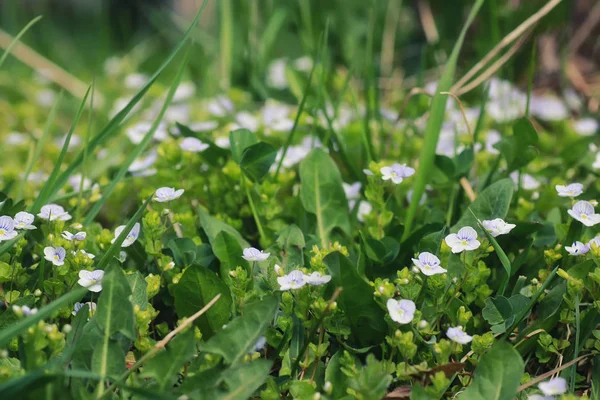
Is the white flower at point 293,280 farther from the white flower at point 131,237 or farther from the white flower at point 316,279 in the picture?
the white flower at point 131,237

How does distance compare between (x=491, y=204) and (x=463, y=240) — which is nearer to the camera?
(x=463, y=240)

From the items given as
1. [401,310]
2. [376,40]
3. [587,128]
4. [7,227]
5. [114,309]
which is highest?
[7,227]

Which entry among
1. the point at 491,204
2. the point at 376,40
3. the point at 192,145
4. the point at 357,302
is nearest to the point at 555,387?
the point at 357,302

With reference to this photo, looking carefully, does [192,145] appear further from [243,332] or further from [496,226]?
[496,226]

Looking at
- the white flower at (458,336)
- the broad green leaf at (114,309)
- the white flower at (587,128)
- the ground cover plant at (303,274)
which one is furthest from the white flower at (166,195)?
the white flower at (587,128)

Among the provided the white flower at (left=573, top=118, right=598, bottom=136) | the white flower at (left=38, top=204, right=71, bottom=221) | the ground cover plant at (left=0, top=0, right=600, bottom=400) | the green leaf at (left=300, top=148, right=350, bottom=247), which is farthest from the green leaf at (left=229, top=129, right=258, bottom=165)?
the white flower at (left=573, top=118, right=598, bottom=136)

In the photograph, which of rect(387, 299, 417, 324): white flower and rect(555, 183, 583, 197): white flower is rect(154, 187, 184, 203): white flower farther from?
rect(555, 183, 583, 197): white flower

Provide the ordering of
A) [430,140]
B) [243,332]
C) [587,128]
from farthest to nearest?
[587,128] → [430,140] → [243,332]
